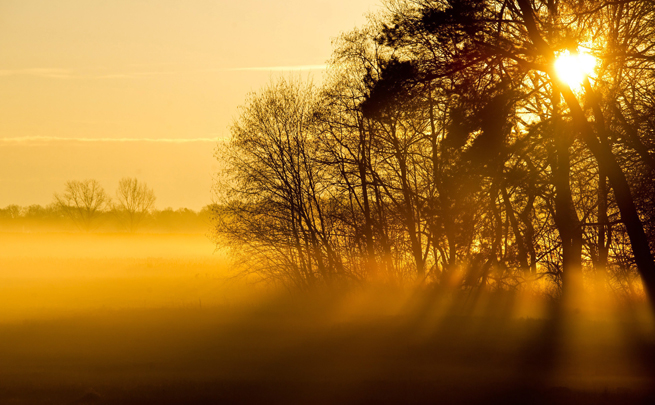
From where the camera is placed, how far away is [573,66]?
14914 mm

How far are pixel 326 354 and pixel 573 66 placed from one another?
10.1m

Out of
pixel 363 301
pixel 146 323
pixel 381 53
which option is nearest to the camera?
pixel 146 323

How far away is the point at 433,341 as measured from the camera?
633 inches

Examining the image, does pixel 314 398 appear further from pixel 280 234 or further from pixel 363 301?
pixel 280 234

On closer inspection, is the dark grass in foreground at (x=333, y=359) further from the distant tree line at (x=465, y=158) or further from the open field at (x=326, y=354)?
the distant tree line at (x=465, y=158)

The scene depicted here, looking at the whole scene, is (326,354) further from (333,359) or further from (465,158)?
(465,158)

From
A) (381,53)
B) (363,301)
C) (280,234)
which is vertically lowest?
(363,301)

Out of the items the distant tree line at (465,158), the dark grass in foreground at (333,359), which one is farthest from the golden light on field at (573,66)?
the dark grass in foreground at (333,359)

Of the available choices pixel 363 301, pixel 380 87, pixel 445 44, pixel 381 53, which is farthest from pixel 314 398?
pixel 381 53

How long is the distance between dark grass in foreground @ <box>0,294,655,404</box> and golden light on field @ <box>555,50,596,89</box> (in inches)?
272

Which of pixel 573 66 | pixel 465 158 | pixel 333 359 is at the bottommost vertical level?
pixel 333 359

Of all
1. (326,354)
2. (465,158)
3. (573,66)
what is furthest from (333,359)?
(573,66)

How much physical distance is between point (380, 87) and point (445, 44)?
82.3 inches

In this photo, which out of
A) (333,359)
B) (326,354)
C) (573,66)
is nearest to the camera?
(333,359)
